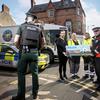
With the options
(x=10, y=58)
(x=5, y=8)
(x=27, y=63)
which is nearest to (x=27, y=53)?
(x=27, y=63)

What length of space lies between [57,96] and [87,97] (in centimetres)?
76

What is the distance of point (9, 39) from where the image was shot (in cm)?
2327

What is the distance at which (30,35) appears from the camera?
21.6 ft

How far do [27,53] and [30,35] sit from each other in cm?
44

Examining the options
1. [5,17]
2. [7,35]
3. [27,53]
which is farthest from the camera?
[5,17]

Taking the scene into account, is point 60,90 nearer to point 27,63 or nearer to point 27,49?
point 27,63

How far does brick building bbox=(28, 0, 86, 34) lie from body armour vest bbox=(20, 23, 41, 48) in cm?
4869

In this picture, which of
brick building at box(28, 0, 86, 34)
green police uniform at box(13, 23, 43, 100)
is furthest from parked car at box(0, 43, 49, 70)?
brick building at box(28, 0, 86, 34)

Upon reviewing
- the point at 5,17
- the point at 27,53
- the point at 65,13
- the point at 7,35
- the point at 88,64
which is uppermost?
the point at 65,13

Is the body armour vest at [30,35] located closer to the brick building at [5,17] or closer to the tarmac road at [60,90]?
the tarmac road at [60,90]

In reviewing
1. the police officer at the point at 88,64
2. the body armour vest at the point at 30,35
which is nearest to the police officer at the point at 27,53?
the body armour vest at the point at 30,35

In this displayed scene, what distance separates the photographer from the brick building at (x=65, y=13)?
56.0 metres

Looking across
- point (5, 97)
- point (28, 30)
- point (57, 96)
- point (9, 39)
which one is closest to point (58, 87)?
point (57, 96)

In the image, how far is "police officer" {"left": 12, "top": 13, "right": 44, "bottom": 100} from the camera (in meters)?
6.45
